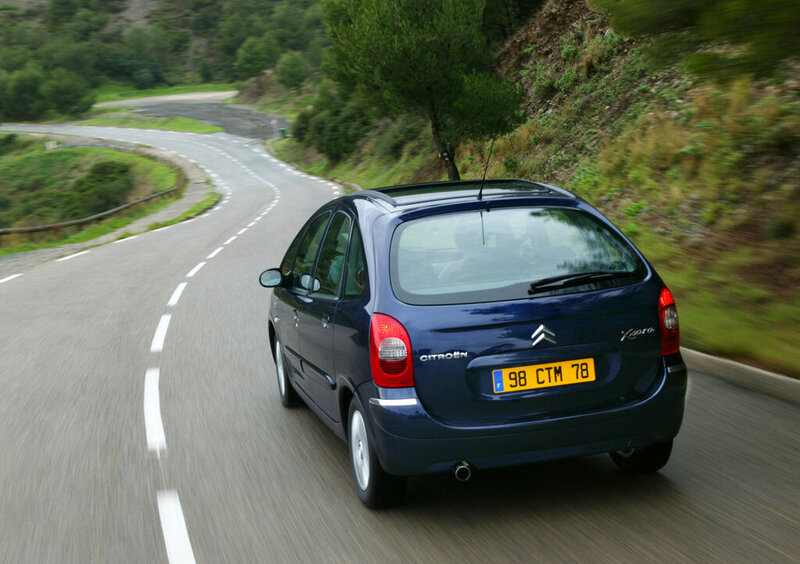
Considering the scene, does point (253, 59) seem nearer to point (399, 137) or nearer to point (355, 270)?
point (399, 137)

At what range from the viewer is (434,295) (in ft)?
14.4

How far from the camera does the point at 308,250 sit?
638cm

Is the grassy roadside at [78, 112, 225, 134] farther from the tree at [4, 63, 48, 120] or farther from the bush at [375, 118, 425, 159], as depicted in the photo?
the bush at [375, 118, 425, 159]

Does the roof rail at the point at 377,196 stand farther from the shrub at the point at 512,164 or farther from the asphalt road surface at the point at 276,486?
the shrub at the point at 512,164

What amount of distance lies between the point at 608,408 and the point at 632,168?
480 inches

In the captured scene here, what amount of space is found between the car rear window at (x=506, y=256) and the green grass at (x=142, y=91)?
116m

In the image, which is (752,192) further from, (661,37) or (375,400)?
(375,400)

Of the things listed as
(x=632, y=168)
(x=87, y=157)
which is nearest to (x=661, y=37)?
(x=632, y=168)

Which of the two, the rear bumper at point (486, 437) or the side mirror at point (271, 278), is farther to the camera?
the side mirror at point (271, 278)

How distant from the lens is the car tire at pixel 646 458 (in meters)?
4.79

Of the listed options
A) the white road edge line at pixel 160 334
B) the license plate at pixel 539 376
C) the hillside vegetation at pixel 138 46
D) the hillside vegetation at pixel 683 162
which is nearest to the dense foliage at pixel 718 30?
the hillside vegetation at pixel 683 162

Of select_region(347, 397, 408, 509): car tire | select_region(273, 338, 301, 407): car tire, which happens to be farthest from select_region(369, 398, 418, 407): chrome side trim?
select_region(273, 338, 301, 407): car tire

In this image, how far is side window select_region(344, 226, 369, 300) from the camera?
476cm

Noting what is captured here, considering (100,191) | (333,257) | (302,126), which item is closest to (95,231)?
(100,191)
